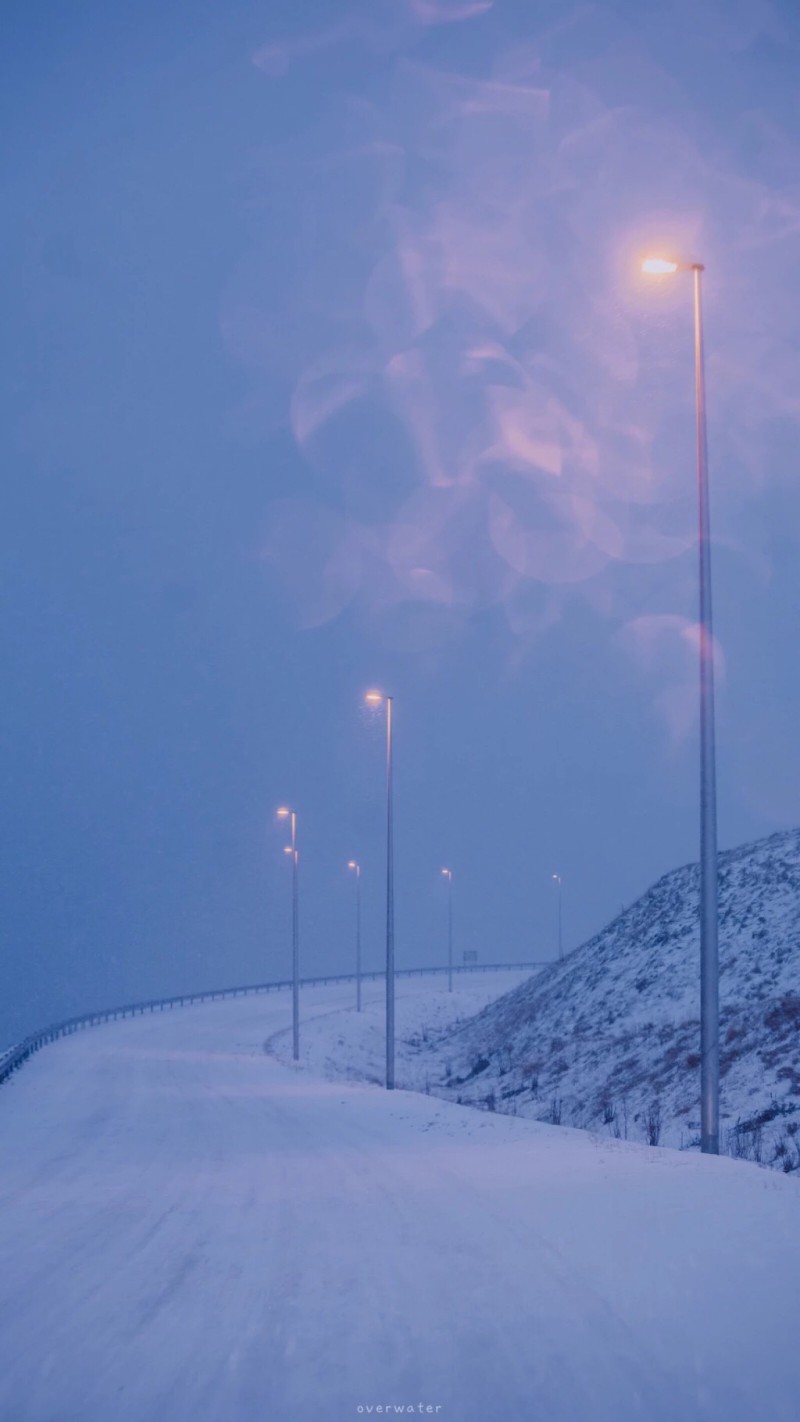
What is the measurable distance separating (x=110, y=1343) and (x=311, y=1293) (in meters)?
1.58

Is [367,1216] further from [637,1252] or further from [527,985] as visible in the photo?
[527,985]

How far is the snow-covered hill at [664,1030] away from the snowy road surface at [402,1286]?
15.9ft

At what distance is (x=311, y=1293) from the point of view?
890 cm

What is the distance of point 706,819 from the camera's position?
1573 centimetres

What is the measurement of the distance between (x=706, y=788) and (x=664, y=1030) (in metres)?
19.9

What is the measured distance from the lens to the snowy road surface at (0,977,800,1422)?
263 inches

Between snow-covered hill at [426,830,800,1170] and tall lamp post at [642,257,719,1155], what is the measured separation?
1.65 meters

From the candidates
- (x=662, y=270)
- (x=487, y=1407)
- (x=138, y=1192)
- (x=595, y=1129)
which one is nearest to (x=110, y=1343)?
(x=487, y=1407)

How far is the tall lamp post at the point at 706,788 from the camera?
15086mm

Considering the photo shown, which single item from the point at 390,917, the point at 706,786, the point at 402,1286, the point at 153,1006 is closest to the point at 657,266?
the point at 706,786

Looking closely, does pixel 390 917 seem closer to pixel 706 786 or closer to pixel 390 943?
pixel 390 943

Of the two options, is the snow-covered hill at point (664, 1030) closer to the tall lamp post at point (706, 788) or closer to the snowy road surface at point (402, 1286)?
the tall lamp post at point (706, 788)

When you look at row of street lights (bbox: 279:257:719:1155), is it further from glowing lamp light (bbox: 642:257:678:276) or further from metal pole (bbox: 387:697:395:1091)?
metal pole (bbox: 387:697:395:1091)

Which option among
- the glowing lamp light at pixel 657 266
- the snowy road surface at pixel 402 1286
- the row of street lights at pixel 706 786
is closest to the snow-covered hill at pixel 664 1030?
the row of street lights at pixel 706 786
